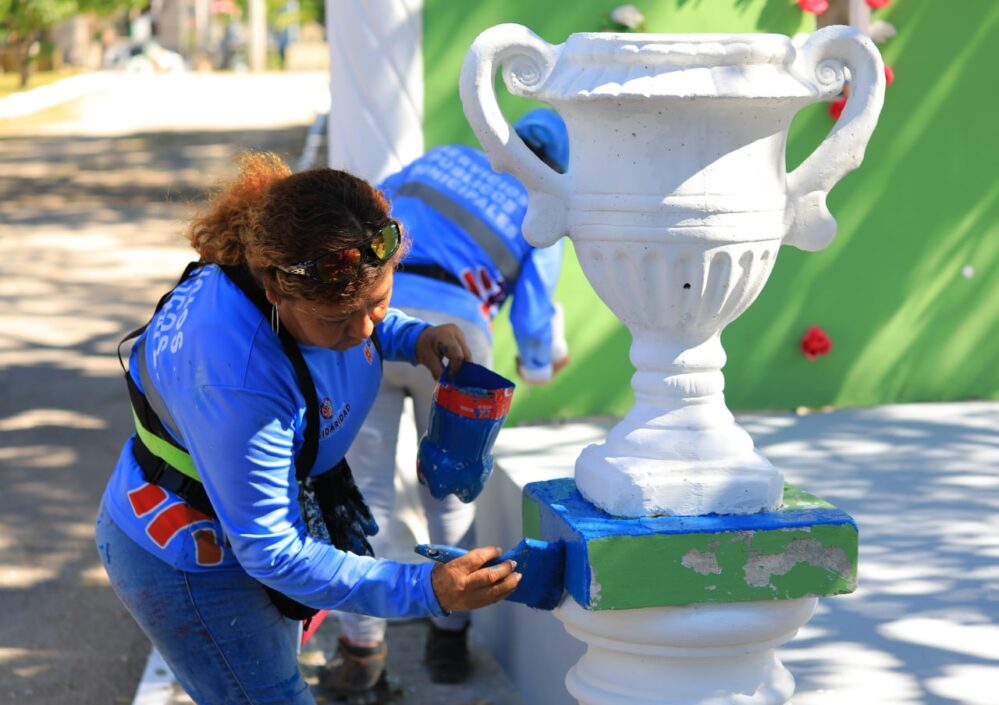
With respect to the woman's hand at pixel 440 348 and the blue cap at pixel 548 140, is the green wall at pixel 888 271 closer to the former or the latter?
the blue cap at pixel 548 140

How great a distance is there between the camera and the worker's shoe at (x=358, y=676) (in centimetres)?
405

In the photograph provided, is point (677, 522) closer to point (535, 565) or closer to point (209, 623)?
point (535, 565)

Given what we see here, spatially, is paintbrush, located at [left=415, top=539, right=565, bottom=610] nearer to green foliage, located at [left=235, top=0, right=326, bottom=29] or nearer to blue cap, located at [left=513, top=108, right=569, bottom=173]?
blue cap, located at [left=513, top=108, right=569, bottom=173]

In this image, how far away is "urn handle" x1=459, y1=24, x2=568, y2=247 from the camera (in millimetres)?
2533

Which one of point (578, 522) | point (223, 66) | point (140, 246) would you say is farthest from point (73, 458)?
point (223, 66)

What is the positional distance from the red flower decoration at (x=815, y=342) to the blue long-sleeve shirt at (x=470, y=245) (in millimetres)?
1881

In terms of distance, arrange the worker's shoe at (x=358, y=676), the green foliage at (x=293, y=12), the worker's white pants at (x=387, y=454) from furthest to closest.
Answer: the green foliage at (x=293, y=12) → the worker's shoe at (x=358, y=676) → the worker's white pants at (x=387, y=454)

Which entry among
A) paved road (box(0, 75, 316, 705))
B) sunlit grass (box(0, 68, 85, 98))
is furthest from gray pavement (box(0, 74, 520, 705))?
sunlit grass (box(0, 68, 85, 98))

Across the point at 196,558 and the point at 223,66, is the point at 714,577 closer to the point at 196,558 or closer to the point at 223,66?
the point at 196,558

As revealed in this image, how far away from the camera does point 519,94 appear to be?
2598mm

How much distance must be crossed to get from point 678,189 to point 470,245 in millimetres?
1413

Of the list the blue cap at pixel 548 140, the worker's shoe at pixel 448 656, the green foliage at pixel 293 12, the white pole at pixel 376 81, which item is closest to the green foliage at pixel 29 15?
the green foliage at pixel 293 12

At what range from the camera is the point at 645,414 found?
267cm

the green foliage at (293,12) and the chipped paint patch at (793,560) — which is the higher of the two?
the chipped paint patch at (793,560)
